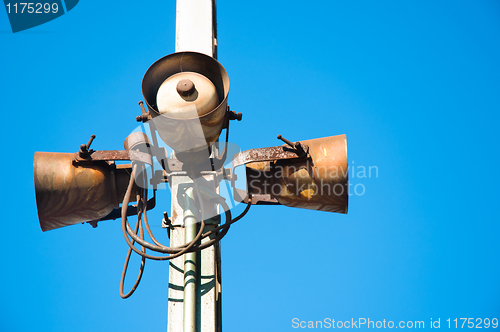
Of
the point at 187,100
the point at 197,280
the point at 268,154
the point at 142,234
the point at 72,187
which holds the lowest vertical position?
the point at 197,280

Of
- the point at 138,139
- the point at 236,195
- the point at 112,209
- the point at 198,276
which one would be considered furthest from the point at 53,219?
the point at 236,195

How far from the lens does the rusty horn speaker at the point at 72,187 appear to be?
2959 mm

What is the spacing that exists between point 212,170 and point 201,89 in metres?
0.66

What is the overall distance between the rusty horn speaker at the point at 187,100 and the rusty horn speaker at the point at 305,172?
0.32 m

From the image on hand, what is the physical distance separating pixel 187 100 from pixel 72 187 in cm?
99

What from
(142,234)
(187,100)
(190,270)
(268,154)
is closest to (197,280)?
(190,270)

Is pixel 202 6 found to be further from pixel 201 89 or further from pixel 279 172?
pixel 279 172

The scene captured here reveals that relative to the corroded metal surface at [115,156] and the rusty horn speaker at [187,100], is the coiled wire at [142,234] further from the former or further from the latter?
the rusty horn speaker at [187,100]

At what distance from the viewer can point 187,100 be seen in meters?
2.73

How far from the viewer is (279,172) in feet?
10.1

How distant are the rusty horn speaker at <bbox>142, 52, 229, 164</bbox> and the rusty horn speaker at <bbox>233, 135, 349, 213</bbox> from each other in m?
0.32

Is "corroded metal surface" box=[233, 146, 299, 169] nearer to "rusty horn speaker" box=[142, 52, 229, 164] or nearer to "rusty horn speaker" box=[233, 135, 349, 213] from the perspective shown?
"rusty horn speaker" box=[233, 135, 349, 213]

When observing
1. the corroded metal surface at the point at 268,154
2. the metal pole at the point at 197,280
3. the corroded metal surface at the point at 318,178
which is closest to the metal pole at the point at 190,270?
the metal pole at the point at 197,280

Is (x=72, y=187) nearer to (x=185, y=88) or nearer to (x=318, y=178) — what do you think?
(x=185, y=88)
